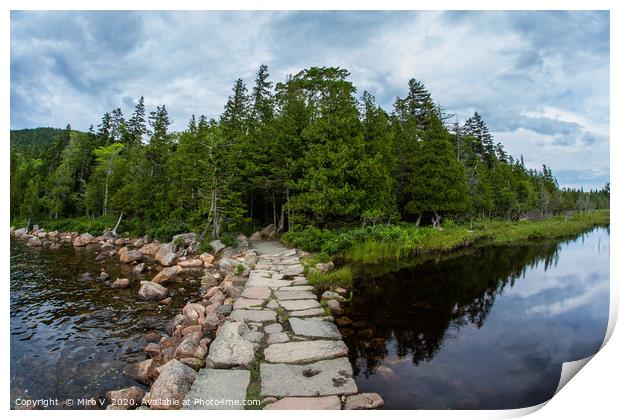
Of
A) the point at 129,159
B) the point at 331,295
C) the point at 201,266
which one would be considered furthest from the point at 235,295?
the point at 129,159

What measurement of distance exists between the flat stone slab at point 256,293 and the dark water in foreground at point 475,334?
1550 millimetres

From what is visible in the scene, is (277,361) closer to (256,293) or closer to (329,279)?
(256,293)

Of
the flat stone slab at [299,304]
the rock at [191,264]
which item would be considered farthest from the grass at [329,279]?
the rock at [191,264]

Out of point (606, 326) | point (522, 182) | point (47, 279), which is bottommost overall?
point (47, 279)

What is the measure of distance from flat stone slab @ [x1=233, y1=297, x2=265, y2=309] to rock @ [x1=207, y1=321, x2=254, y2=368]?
1.25 m

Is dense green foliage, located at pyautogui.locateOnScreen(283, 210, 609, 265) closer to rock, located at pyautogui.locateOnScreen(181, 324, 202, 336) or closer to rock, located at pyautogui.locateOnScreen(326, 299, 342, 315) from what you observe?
rock, located at pyautogui.locateOnScreen(326, 299, 342, 315)

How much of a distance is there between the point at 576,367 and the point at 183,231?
1465cm

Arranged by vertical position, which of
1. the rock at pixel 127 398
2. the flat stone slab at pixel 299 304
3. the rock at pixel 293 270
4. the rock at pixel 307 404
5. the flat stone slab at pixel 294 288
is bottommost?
the rock at pixel 127 398

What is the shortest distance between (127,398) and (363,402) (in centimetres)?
234

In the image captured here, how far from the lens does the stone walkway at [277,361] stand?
9.29ft

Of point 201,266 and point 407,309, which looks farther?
point 201,266

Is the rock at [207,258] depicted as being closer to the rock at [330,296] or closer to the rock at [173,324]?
the rock at [173,324]

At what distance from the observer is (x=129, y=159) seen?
67.5ft

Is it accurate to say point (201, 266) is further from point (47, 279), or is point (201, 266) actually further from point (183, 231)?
point (183, 231)
